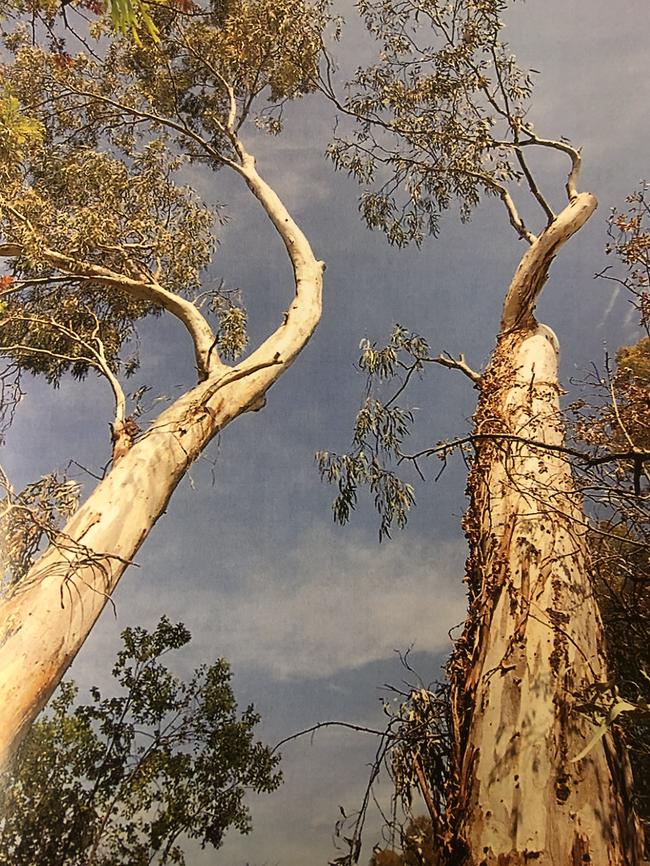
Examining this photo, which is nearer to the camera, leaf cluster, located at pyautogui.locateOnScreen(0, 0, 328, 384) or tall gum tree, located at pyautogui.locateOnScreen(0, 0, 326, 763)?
tall gum tree, located at pyautogui.locateOnScreen(0, 0, 326, 763)

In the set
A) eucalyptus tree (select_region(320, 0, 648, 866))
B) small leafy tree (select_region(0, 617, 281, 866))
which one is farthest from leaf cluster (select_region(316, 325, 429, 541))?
small leafy tree (select_region(0, 617, 281, 866))

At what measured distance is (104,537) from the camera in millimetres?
2924

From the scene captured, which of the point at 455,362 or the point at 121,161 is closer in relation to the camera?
the point at 455,362

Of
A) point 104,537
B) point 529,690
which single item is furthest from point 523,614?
point 104,537

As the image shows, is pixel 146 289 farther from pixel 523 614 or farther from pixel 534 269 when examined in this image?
pixel 523 614

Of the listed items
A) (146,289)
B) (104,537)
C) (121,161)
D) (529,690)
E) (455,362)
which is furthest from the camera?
(121,161)

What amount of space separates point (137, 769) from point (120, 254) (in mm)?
4276

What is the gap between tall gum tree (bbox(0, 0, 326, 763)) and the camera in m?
2.73

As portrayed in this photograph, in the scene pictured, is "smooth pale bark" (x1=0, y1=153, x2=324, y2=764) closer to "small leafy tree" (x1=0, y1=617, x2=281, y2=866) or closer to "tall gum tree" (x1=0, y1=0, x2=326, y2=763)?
"tall gum tree" (x1=0, y1=0, x2=326, y2=763)

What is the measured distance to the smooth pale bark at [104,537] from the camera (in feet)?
7.77

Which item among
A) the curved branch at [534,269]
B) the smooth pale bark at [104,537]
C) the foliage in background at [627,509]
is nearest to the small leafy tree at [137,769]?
the smooth pale bark at [104,537]

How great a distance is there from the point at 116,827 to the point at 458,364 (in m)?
4.40

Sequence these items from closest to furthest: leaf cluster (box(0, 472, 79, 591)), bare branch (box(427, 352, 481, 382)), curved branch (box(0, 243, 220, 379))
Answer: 1. leaf cluster (box(0, 472, 79, 591))
2. bare branch (box(427, 352, 481, 382))
3. curved branch (box(0, 243, 220, 379))

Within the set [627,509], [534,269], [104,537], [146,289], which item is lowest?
[104,537]
